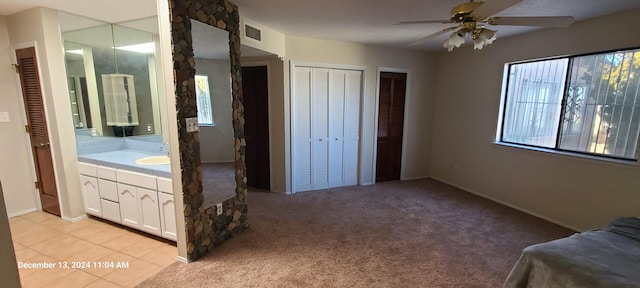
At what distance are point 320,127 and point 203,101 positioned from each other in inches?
83.4

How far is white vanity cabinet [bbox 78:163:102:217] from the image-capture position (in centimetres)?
305

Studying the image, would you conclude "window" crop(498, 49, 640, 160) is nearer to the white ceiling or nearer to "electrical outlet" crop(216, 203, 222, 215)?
the white ceiling

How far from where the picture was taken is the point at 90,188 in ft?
10.2

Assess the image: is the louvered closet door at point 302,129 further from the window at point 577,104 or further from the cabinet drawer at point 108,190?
the window at point 577,104

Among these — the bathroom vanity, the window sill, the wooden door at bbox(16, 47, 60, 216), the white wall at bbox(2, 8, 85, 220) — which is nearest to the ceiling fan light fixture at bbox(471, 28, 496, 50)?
the window sill

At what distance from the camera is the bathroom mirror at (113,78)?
3266mm

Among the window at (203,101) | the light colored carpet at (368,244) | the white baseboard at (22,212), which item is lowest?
the light colored carpet at (368,244)

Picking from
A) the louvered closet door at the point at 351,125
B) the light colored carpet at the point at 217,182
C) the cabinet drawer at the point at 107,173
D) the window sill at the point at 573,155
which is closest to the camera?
the light colored carpet at the point at 217,182

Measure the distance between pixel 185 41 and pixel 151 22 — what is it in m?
1.38

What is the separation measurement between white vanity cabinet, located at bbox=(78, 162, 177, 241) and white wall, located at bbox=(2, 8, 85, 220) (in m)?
0.12

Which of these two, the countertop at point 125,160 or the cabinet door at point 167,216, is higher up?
the countertop at point 125,160

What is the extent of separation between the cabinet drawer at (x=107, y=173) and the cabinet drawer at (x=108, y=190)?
0.15ft

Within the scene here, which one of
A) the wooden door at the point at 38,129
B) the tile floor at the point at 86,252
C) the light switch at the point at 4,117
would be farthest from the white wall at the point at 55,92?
the tile floor at the point at 86,252

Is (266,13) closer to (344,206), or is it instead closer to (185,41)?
(185,41)
